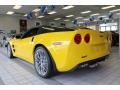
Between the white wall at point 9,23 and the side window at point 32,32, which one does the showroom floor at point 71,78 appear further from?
the white wall at point 9,23

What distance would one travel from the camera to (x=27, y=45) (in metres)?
3.90

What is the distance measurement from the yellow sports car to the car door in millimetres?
119

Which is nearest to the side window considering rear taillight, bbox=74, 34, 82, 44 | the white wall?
rear taillight, bbox=74, 34, 82, 44

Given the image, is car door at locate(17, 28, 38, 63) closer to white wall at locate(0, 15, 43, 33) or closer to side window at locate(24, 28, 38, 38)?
side window at locate(24, 28, 38, 38)

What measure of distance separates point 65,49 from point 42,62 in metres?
0.74

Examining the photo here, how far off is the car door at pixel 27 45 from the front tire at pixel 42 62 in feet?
1.00

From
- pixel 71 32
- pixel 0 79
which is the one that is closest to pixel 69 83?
pixel 71 32

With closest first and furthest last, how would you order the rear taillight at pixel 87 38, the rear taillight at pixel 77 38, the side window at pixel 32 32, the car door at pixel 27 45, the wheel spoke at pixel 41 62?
the rear taillight at pixel 77 38 → the rear taillight at pixel 87 38 → the wheel spoke at pixel 41 62 → the car door at pixel 27 45 → the side window at pixel 32 32

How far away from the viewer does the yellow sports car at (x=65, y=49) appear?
278cm

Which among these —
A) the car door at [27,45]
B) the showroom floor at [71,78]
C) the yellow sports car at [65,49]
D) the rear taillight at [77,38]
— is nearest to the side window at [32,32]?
the car door at [27,45]

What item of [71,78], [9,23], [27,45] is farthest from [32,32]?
[9,23]

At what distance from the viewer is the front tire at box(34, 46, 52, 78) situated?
10.1 ft

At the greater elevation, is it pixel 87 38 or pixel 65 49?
pixel 87 38

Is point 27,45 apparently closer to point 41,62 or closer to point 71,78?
point 41,62
